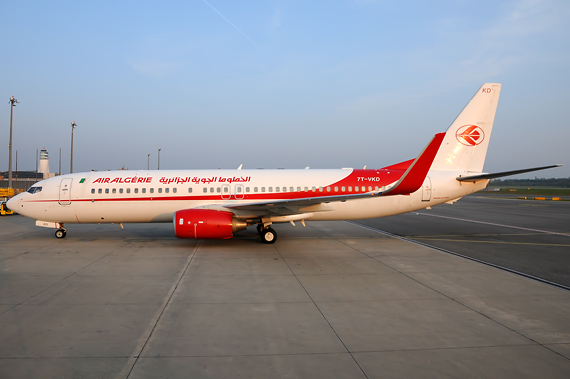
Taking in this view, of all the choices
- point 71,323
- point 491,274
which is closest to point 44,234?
point 71,323

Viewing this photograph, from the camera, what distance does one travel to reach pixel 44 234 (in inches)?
663

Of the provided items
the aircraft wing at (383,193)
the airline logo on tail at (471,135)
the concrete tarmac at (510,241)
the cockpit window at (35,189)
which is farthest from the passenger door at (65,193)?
the airline logo on tail at (471,135)

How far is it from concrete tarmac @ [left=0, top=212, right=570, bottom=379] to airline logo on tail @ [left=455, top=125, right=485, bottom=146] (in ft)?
24.9

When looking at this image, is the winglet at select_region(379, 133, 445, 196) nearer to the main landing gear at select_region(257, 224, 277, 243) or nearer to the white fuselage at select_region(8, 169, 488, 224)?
the white fuselage at select_region(8, 169, 488, 224)


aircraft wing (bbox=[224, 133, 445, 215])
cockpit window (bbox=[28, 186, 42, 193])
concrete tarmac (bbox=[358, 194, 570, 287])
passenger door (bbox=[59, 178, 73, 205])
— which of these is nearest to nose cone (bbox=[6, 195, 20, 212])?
cockpit window (bbox=[28, 186, 42, 193])

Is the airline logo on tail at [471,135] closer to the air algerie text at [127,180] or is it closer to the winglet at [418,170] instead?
the winglet at [418,170]

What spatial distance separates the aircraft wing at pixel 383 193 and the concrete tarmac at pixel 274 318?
2.26 m

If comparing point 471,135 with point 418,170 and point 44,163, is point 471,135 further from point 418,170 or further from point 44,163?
point 44,163

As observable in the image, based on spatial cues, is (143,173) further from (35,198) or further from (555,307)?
(555,307)

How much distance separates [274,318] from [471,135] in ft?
47.7

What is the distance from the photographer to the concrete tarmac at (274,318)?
4727 mm

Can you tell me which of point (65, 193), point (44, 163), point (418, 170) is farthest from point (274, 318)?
point (44, 163)

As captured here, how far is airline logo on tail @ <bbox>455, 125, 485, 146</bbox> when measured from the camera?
16438mm

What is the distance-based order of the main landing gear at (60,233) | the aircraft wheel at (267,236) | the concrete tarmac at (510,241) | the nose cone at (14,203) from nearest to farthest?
the concrete tarmac at (510,241) → the aircraft wheel at (267,236) → the nose cone at (14,203) → the main landing gear at (60,233)
